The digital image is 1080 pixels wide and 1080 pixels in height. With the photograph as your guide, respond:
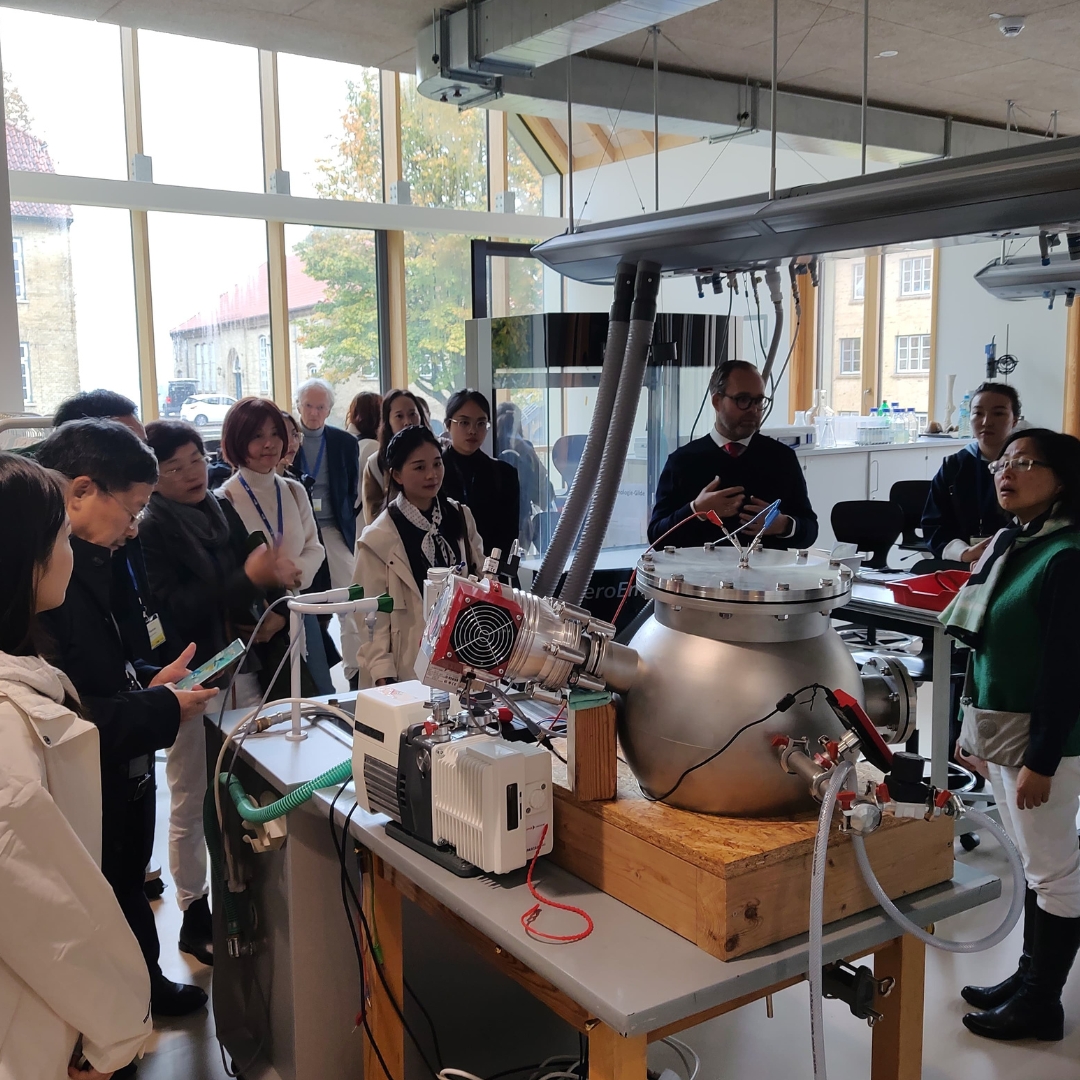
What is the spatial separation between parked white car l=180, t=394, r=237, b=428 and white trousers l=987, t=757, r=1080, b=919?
21.6ft

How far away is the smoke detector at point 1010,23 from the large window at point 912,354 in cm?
450

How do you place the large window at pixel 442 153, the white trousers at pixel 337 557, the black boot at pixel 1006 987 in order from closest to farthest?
the black boot at pixel 1006 987
the white trousers at pixel 337 557
the large window at pixel 442 153

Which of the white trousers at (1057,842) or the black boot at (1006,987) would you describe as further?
the black boot at (1006,987)

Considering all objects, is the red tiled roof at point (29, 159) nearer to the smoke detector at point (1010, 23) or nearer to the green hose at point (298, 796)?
the smoke detector at point (1010, 23)

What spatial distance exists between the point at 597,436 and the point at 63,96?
549cm

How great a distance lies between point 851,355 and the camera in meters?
8.63

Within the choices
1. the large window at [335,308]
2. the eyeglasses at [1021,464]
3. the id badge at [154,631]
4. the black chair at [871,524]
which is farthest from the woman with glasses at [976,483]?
the large window at [335,308]

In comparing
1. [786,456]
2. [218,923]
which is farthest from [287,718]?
[786,456]

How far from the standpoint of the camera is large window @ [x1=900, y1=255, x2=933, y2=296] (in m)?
8.05

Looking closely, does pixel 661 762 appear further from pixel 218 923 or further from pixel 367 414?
pixel 367 414

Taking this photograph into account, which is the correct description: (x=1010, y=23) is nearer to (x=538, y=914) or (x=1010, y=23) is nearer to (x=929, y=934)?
(x=929, y=934)

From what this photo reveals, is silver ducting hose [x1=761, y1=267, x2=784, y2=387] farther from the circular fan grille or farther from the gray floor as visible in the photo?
the circular fan grille

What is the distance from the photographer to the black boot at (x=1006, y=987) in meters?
2.12

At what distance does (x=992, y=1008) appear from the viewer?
86.8 inches
